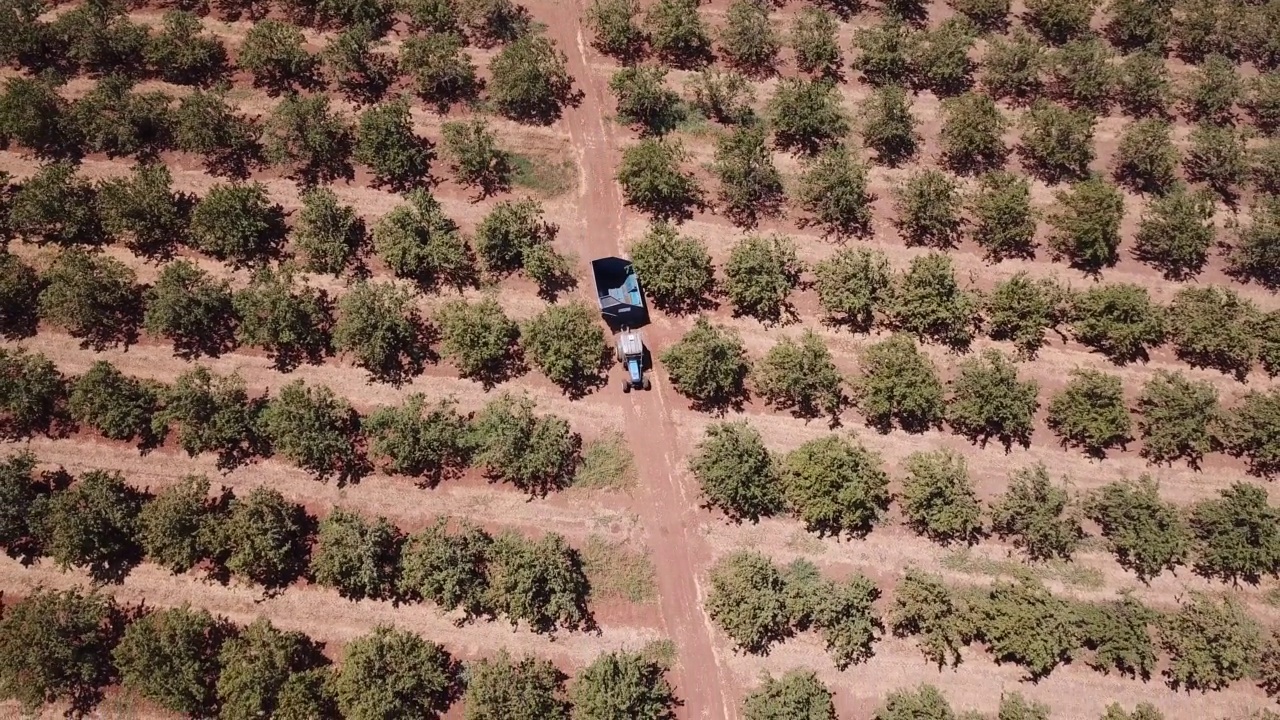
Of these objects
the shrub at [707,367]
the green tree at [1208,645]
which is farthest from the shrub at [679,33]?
the green tree at [1208,645]

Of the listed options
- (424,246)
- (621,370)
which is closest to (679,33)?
(424,246)

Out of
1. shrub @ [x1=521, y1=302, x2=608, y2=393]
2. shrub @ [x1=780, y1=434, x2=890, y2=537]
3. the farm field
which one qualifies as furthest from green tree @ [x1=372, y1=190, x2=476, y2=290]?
shrub @ [x1=780, y1=434, x2=890, y2=537]

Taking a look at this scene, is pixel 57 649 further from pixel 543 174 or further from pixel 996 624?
pixel 996 624

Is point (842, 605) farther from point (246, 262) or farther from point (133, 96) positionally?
point (133, 96)

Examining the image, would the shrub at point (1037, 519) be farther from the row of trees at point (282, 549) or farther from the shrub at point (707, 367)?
the row of trees at point (282, 549)

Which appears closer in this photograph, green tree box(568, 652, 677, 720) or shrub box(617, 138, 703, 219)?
green tree box(568, 652, 677, 720)

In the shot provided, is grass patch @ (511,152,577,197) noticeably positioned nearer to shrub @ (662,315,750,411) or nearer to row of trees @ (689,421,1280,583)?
shrub @ (662,315,750,411)

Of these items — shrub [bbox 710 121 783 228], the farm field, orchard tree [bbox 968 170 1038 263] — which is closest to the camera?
the farm field
